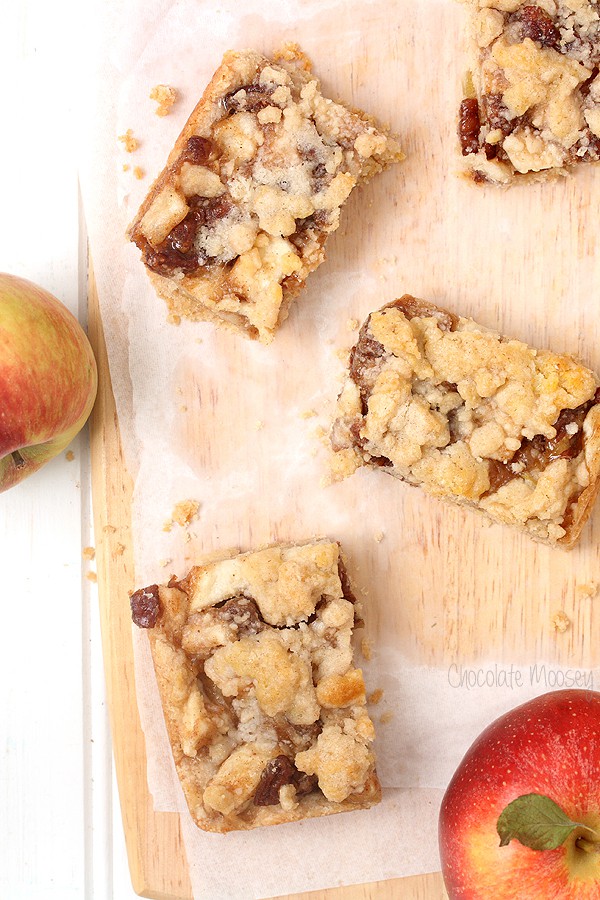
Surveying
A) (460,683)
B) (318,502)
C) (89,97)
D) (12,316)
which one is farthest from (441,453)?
(89,97)

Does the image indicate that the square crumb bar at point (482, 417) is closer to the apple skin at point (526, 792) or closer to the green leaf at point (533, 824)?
the apple skin at point (526, 792)

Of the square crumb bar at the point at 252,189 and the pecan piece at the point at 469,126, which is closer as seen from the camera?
the square crumb bar at the point at 252,189

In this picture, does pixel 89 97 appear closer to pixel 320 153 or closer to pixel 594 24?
pixel 320 153

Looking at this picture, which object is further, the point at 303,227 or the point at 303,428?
the point at 303,428

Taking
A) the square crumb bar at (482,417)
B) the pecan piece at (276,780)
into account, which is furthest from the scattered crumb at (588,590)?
the pecan piece at (276,780)

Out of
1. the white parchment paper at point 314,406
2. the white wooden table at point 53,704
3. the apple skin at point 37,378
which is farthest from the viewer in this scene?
the white wooden table at point 53,704

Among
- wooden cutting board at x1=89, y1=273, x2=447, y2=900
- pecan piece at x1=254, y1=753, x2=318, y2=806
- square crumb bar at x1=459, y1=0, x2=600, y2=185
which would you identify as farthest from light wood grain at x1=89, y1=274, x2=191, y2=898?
square crumb bar at x1=459, y1=0, x2=600, y2=185

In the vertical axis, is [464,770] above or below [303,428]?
below
